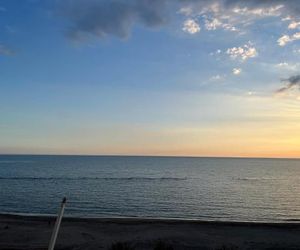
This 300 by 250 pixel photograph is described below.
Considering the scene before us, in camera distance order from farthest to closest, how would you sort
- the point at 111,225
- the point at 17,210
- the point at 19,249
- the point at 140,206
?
the point at 140,206 < the point at 17,210 < the point at 111,225 < the point at 19,249

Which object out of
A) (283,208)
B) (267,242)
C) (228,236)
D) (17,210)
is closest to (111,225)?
(228,236)

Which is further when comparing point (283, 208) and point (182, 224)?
point (283, 208)

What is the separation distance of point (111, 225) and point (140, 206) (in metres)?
19.5

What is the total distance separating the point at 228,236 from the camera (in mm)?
26078

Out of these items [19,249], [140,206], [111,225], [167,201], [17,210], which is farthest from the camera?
[167,201]

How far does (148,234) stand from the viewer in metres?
25.7

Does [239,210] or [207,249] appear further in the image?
[239,210]

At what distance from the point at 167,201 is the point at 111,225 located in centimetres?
Answer: 2533

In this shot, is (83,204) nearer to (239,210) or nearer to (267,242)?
(239,210)

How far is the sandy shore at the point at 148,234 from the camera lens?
2239 centimetres

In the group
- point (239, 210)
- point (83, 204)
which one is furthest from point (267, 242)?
point (83, 204)

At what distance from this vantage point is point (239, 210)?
46.9 metres

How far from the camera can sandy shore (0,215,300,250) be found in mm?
22391

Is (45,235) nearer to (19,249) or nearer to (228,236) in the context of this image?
(19,249)
